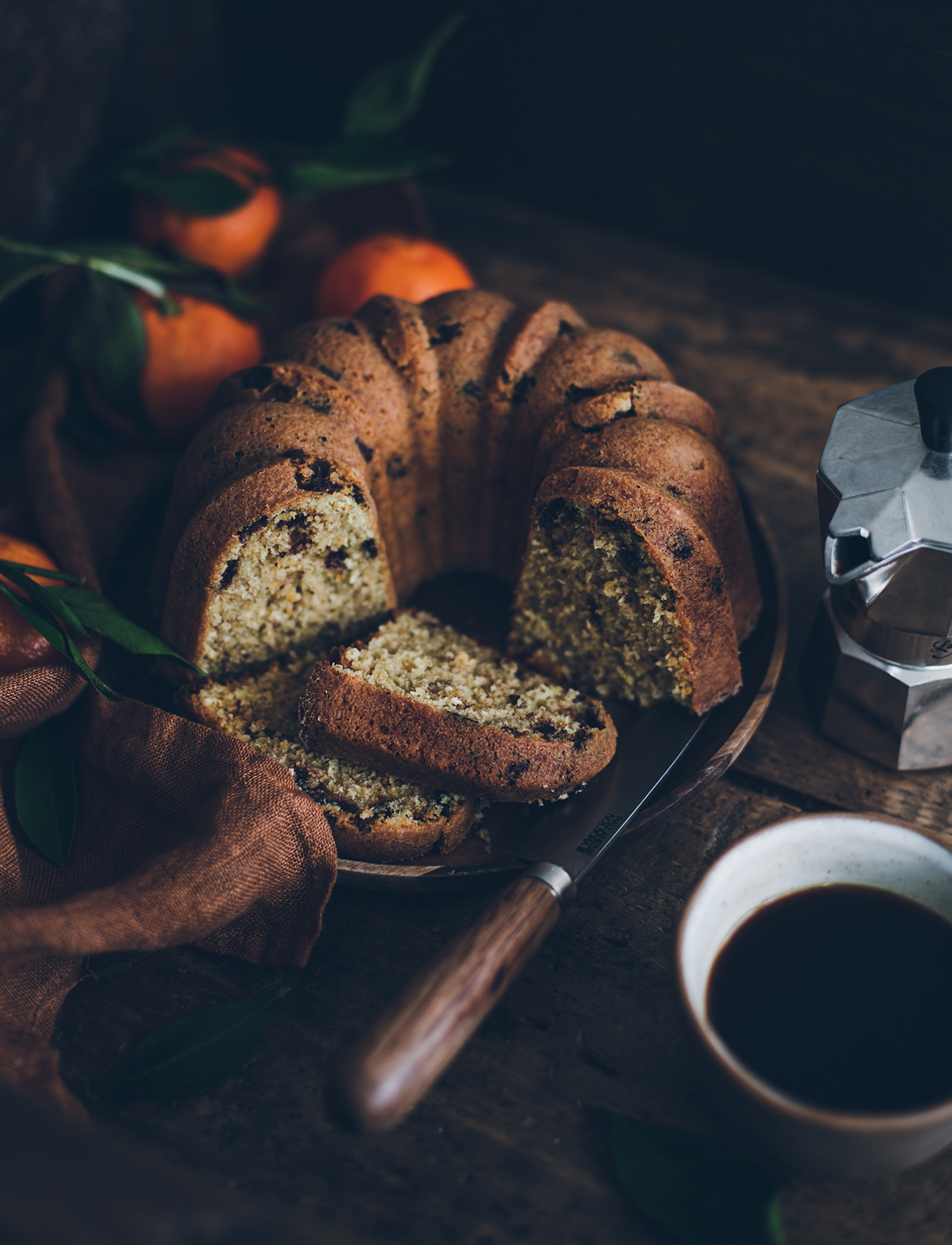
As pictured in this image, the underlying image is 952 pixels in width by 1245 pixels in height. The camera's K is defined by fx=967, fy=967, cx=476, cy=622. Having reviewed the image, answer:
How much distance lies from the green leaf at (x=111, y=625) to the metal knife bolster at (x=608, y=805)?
760 millimetres

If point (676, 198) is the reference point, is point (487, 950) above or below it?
below

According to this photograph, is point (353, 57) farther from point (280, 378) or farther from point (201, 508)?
point (201, 508)

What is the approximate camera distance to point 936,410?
153cm

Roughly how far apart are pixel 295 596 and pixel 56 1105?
1012 millimetres

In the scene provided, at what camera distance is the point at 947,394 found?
1.54 meters

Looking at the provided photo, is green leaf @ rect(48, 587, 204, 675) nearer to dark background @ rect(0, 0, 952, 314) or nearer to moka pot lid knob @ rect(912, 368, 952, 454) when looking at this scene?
dark background @ rect(0, 0, 952, 314)

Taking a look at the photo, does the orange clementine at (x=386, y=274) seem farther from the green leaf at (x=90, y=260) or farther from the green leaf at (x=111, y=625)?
the green leaf at (x=111, y=625)

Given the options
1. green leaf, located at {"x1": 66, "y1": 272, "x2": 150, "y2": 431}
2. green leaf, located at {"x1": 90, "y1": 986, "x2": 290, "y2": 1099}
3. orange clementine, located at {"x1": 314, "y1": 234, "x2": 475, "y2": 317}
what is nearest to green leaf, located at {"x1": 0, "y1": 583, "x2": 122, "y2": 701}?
green leaf, located at {"x1": 90, "y1": 986, "x2": 290, "y2": 1099}

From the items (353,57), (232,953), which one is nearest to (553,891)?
(232,953)

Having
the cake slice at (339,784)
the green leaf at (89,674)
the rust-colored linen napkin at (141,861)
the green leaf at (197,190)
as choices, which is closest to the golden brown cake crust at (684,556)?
the cake slice at (339,784)

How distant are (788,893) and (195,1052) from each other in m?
1.02

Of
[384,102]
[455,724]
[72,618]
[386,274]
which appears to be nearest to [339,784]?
[455,724]

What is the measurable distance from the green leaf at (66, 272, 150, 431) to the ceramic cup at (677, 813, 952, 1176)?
181cm

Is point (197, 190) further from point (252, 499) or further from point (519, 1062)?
point (519, 1062)
